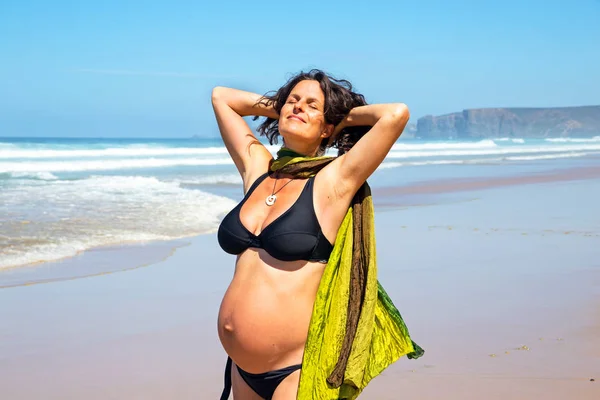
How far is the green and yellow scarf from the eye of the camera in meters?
2.85

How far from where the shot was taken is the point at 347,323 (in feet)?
9.50

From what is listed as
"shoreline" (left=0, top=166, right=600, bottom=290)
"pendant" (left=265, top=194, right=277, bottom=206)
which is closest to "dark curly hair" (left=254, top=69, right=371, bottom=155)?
"pendant" (left=265, top=194, right=277, bottom=206)

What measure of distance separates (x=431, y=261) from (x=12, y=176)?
18.4 m

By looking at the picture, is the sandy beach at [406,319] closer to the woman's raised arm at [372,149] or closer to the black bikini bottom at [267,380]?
the black bikini bottom at [267,380]

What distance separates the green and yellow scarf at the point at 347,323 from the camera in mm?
2848

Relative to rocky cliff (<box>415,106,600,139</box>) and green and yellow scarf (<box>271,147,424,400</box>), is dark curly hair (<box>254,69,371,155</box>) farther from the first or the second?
rocky cliff (<box>415,106,600,139</box>)

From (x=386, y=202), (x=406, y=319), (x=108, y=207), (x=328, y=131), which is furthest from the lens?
(x=386, y=202)

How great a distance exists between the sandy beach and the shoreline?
111mm

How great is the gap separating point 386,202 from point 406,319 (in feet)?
27.9

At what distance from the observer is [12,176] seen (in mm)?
23844

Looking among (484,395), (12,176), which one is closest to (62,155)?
(12,176)

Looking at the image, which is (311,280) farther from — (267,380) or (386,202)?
(386,202)

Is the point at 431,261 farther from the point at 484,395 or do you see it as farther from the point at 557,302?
the point at 484,395

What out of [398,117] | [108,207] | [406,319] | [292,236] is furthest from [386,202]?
[292,236]
